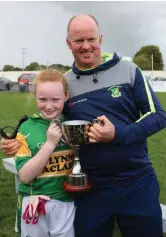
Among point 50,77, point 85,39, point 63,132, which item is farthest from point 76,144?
point 85,39

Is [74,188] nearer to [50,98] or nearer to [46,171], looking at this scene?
[46,171]

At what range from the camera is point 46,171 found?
249 centimetres

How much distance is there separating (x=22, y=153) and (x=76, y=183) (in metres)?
0.36

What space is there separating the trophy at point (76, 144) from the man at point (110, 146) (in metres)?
0.12

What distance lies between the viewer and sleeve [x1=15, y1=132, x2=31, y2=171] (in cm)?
241

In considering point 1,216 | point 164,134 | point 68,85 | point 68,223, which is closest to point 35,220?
point 68,223

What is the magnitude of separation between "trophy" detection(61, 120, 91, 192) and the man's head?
41 cm

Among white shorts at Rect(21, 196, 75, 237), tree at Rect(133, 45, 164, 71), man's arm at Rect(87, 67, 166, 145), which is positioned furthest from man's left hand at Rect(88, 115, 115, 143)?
tree at Rect(133, 45, 164, 71)

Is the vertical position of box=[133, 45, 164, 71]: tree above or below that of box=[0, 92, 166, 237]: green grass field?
above

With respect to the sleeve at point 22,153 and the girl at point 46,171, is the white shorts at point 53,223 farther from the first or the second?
the sleeve at point 22,153

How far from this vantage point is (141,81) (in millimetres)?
2494

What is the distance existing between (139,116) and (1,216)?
309cm

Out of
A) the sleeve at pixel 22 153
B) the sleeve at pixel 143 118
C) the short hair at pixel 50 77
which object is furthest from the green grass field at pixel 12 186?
the sleeve at pixel 143 118

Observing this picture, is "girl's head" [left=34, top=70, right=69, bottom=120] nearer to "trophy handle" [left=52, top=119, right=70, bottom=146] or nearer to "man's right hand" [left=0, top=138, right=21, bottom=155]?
"trophy handle" [left=52, top=119, right=70, bottom=146]
